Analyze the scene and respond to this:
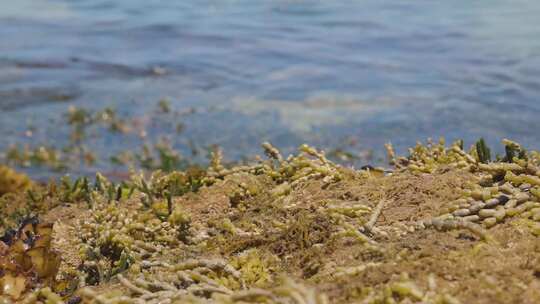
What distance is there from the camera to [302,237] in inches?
112

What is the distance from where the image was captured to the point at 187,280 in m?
2.66

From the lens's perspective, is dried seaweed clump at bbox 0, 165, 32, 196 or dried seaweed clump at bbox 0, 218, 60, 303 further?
dried seaweed clump at bbox 0, 165, 32, 196

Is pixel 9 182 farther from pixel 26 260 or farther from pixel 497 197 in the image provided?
pixel 497 197

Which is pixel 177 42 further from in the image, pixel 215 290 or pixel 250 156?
pixel 215 290

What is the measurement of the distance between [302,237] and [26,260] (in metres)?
1.10

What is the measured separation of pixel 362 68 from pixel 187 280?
9643 mm

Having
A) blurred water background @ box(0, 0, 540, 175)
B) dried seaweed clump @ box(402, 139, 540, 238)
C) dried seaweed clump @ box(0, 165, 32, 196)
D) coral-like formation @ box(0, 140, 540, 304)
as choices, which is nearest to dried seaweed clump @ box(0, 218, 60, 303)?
coral-like formation @ box(0, 140, 540, 304)

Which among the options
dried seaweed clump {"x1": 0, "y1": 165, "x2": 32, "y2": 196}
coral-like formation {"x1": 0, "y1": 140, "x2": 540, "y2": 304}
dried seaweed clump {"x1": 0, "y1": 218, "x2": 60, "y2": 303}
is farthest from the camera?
dried seaweed clump {"x1": 0, "y1": 165, "x2": 32, "y2": 196}

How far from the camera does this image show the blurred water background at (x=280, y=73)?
945 cm

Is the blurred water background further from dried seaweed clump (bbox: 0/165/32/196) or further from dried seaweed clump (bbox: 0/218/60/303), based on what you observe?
dried seaweed clump (bbox: 0/218/60/303)

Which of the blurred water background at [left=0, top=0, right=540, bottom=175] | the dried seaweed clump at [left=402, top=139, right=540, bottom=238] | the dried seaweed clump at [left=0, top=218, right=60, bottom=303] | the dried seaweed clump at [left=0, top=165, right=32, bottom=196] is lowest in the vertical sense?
the blurred water background at [left=0, top=0, right=540, bottom=175]

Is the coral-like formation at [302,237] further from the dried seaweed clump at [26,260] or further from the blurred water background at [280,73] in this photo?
the blurred water background at [280,73]

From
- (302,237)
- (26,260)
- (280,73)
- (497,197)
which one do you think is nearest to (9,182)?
(26,260)

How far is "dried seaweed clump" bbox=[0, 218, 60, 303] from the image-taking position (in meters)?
2.84
